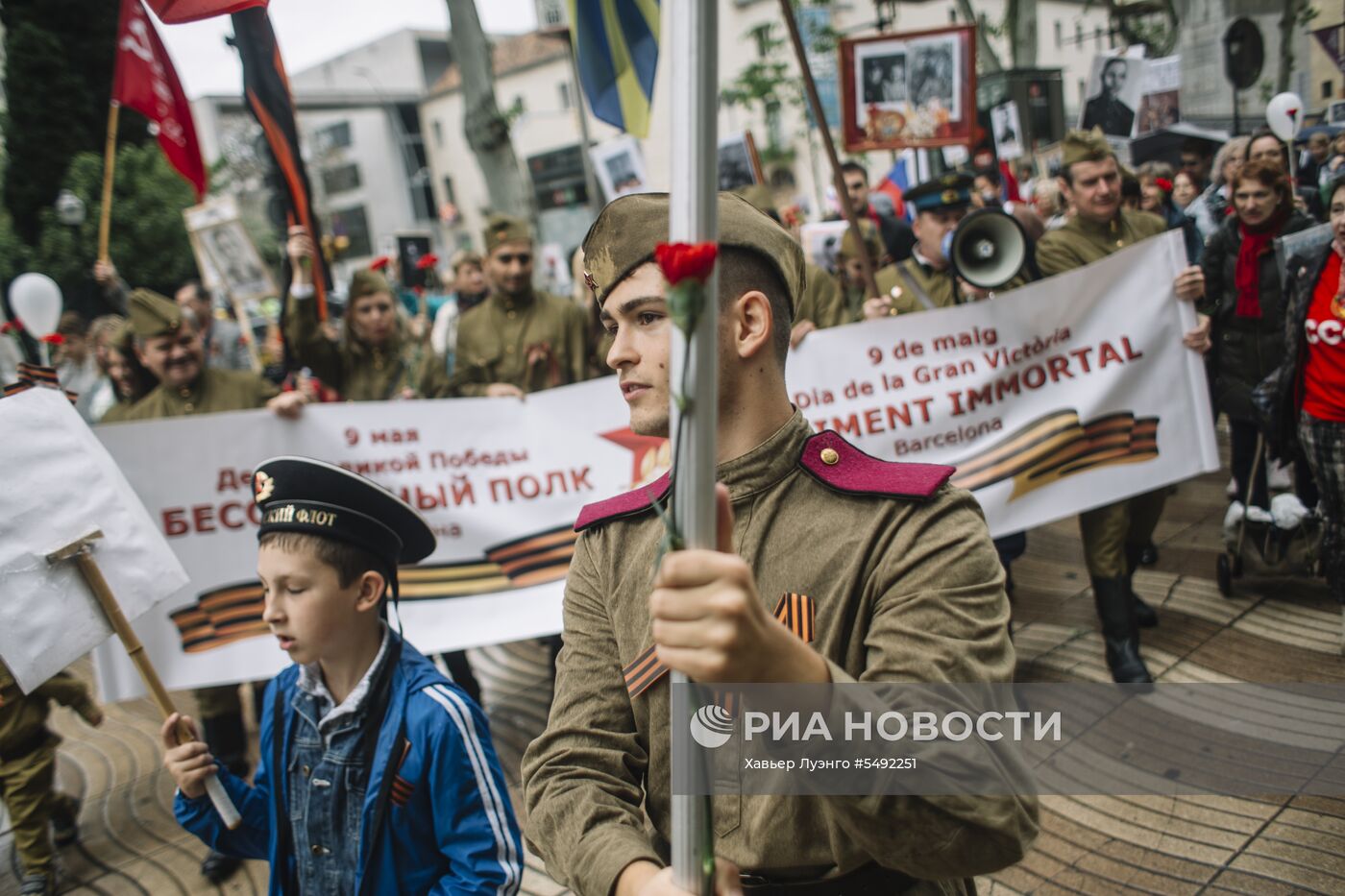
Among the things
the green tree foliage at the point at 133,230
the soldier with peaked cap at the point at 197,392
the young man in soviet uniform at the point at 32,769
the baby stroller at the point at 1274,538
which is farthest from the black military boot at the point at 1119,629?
the green tree foliage at the point at 133,230

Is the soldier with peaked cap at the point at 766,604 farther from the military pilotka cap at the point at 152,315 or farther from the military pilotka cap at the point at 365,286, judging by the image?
the military pilotka cap at the point at 365,286

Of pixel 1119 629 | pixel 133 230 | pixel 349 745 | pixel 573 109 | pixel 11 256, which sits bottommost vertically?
pixel 1119 629

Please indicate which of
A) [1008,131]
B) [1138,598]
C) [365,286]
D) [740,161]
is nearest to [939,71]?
[740,161]

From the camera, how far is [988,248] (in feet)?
15.4

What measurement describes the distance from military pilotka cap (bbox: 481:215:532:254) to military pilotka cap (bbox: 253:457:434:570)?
3549 millimetres

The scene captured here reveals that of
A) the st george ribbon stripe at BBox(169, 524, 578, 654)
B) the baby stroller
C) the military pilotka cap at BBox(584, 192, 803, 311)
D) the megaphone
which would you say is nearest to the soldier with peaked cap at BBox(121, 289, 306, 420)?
the st george ribbon stripe at BBox(169, 524, 578, 654)

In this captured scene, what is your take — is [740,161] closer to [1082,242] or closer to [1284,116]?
[1082,242]

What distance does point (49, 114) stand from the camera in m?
24.0

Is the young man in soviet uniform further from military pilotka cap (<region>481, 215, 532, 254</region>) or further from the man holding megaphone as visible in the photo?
the man holding megaphone

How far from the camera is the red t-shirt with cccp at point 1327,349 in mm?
4066

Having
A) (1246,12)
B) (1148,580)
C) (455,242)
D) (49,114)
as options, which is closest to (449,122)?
(455,242)

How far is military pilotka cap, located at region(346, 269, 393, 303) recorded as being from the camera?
5.50 m

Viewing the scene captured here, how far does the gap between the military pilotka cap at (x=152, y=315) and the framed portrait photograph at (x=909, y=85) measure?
12.1 ft

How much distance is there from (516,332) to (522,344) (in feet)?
0.31
